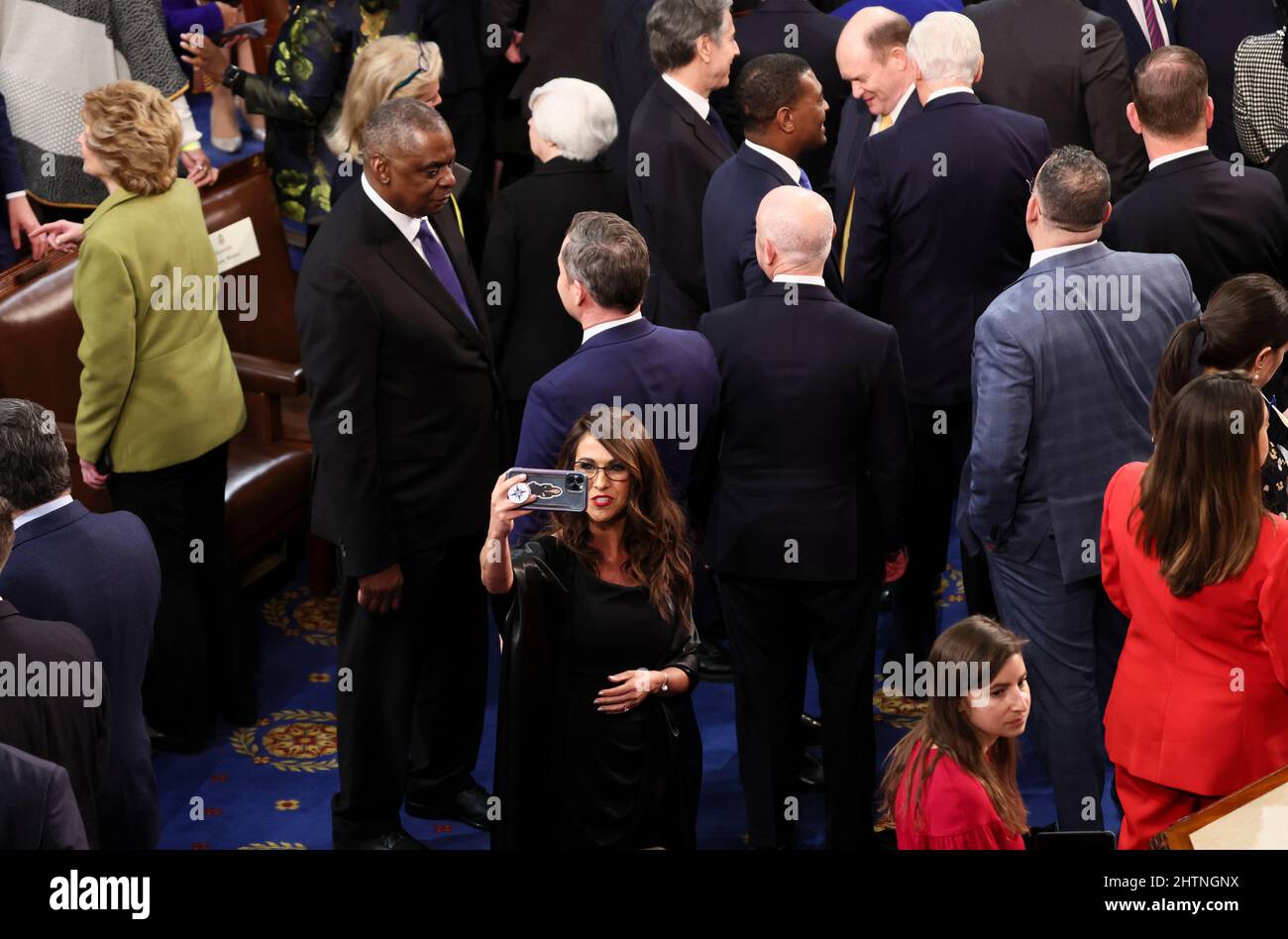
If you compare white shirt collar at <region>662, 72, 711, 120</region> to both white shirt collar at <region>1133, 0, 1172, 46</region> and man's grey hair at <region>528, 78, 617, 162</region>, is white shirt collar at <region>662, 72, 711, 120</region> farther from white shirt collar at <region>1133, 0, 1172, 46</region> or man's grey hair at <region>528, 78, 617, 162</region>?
white shirt collar at <region>1133, 0, 1172, 46</region>

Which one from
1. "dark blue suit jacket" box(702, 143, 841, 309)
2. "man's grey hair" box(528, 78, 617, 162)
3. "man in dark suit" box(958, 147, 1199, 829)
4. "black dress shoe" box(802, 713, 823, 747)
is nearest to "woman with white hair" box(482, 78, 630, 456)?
"man's grey hair" box(528, 78, 617, 162)

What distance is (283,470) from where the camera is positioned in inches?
203

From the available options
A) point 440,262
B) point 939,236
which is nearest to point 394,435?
point 440,262

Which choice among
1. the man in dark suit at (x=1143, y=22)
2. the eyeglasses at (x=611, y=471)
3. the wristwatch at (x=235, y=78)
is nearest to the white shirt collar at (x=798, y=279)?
the eyeglasses at (x=611, y=471)

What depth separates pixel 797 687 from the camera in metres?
3.92

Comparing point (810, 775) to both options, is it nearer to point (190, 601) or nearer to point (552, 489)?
point (552, 489)

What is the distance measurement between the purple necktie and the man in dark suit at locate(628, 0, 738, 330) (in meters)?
1.56

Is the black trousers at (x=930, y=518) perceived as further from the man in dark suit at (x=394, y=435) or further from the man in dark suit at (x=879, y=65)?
the man in dark suit at (x=394, y=435)

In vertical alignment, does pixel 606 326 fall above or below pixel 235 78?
below

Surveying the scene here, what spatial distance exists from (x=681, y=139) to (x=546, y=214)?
525 mm

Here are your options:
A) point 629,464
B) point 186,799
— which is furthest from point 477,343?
point 186,799

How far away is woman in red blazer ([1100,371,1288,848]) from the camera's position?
2.97 meters

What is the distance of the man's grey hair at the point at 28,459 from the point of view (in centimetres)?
315
